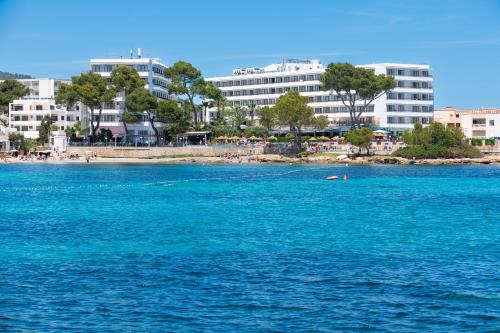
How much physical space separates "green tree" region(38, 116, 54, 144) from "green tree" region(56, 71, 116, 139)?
25.6 ft

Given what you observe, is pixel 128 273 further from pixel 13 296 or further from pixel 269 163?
pixel 269 163

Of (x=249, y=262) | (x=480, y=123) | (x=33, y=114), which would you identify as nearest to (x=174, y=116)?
(x=33, y=114)

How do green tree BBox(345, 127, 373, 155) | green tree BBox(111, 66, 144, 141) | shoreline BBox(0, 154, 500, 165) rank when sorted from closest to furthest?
1. green tree BBox(345, 127, 373, 155)
2. shoreline BBox(0, 154, 500, 165)
3. green tree BBox(111, 66, 144, 141)

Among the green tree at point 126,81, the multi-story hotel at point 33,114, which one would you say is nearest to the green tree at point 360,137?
the green tree at point 126,81

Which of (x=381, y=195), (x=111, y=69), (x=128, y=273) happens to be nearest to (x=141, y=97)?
(x=111, y=69)

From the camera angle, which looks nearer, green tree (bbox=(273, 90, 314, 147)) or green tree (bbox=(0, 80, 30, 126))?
green tree (bbox=(273, 90, 314, 147))

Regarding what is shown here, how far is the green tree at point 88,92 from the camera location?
13588cm

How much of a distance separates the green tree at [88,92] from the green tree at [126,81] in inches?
68.4

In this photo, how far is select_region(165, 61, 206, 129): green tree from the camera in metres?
147

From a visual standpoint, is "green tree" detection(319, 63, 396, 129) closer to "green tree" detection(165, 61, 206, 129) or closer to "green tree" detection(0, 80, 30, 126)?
"green tree" detection(165, 61, 206, 129)

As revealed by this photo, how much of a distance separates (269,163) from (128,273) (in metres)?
103

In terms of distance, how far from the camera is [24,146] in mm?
146750

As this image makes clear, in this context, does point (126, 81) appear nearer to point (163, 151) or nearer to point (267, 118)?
point (163, 151)

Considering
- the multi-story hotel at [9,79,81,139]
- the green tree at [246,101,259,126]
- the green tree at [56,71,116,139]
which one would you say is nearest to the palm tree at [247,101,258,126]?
the green tree at [246,101,259,126]
